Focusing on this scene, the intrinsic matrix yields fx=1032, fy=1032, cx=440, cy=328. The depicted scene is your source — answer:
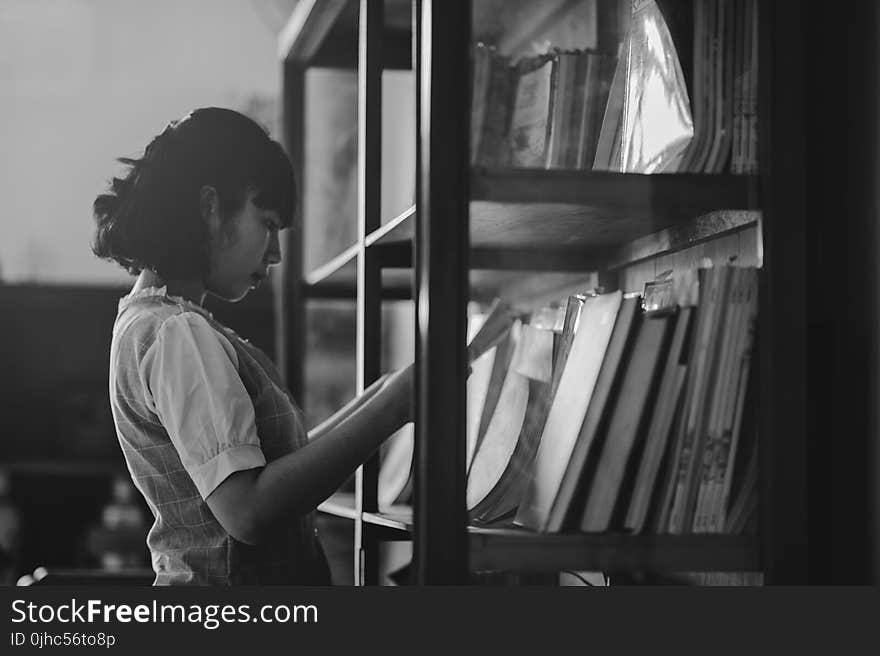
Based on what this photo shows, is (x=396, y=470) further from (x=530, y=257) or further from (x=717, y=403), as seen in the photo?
(x=717, y=403)

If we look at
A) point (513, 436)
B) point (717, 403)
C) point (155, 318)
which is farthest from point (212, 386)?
point (717, 403)

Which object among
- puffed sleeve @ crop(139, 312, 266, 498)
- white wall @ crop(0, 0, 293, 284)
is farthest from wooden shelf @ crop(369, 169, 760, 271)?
white wall @ crop(0, 0, 293, 284)

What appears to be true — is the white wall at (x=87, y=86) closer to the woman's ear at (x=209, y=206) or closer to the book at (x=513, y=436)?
the woman's ear at (x=209, y=206)

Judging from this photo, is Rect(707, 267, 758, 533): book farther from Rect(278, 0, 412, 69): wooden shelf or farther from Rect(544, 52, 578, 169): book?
Rect(278, 0, 412, 69): wooden shelf

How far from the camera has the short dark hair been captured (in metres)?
1.43

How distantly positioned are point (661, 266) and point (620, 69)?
235mm

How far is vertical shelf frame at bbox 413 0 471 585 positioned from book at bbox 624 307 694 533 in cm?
19

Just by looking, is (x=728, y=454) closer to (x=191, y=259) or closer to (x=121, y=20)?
(x=191, y=259)

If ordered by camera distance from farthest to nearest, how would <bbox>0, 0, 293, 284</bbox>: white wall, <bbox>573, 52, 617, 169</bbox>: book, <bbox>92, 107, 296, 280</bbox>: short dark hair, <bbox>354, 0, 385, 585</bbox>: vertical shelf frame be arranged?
1. <bbox>0, 0, 293, 284</bbox>: white wall
2. <bbox>354, 0, 385, 585</bbox>: vertical shelf frame
3. <bbox>92, 107, 296, 280</bbox>: short dark hair
4. <bbox>573, 52, 617, 169</bbox>: book

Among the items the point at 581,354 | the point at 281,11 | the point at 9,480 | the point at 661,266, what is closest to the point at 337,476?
the point at 581,354

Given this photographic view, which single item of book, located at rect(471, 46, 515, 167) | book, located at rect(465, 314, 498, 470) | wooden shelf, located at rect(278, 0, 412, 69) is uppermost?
wooden shelf, located at rect(278, 0, 412, 69)

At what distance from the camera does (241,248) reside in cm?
147

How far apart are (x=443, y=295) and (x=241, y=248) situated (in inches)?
19.9

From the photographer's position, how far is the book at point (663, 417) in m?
1.09
